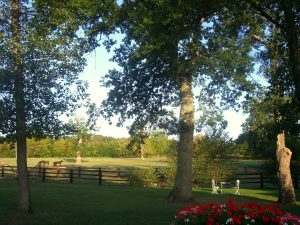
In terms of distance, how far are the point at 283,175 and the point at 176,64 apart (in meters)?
9.39

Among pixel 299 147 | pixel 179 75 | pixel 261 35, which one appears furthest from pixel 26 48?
pixel 299 147

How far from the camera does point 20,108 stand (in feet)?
44.3

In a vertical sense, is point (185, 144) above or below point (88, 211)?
above

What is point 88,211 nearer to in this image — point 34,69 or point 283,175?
point 34,69

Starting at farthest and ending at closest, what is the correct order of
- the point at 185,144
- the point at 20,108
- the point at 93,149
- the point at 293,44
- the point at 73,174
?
the point at 93,149
the point at 73,174
the point at 185,144
the point at 20,108
the point at 293,44

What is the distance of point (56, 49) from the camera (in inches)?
518

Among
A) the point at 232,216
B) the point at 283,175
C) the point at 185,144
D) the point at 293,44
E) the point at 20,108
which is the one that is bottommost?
the point at 283,175

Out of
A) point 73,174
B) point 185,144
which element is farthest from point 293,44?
point 73,174

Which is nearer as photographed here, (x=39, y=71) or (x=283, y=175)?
(x=39, y=71)

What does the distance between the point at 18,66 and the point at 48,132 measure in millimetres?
2275

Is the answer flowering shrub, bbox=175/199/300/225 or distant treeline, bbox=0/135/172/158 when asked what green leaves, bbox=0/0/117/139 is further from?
distant treeline, bbox=0/135/172/158

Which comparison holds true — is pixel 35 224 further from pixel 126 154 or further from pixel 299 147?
pixel 126 154

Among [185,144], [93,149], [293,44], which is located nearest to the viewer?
[293,44]

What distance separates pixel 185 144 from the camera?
66.1 ft
